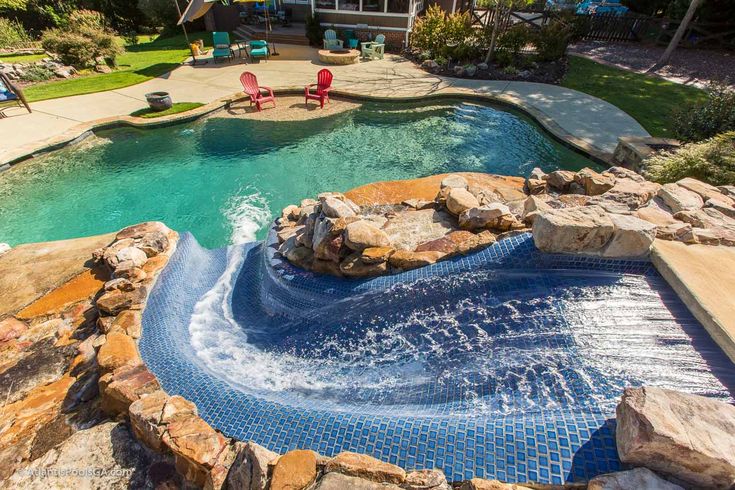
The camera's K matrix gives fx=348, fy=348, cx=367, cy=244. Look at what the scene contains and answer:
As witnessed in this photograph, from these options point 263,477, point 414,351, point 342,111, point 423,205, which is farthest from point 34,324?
point 342,111

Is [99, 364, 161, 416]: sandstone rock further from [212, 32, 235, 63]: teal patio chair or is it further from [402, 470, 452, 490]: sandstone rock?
[212, 32, 235, 63]: teal patio chair

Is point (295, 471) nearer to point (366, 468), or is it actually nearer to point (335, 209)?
point (366, 468)

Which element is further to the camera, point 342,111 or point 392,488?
point 342,111

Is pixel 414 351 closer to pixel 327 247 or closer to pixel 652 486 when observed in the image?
pixel 327 247

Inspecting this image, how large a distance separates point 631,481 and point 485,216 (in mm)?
2946

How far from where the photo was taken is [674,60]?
13805 mm

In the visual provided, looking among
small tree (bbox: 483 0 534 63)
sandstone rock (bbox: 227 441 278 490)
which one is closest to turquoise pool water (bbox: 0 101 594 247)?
small tree (bbox: 483 0 534 63)

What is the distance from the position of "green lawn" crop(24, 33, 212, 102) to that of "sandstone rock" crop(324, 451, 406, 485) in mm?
15031

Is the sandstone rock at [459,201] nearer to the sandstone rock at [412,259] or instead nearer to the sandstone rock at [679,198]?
the sandstone rock at [412,259]

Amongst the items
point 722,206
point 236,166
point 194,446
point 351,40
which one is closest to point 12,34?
point 351,40

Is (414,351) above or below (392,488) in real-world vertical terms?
below

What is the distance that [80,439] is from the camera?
276cm

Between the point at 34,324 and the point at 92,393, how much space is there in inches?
64.6

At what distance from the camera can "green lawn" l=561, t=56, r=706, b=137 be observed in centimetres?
931
